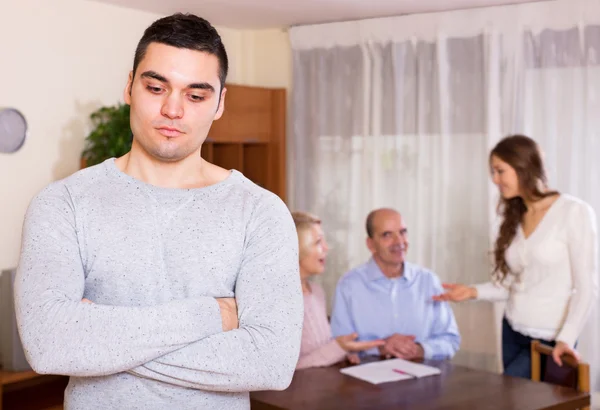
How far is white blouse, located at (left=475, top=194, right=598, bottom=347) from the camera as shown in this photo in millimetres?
3682

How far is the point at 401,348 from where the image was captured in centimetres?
367

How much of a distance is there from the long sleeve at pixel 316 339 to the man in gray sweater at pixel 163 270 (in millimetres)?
1921

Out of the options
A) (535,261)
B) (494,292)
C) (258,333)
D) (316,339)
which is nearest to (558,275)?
(535,261)

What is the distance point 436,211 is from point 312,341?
205cm

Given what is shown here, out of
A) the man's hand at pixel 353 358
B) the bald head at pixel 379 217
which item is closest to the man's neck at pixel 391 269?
the bald head at pixel 379 217

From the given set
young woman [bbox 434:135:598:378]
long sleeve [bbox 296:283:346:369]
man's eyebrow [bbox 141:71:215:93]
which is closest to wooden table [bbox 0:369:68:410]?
long sleeve [bbox 296:283:346:369]

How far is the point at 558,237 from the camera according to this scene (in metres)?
3.74

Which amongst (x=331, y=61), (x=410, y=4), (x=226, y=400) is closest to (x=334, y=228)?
(x=331, y=61)

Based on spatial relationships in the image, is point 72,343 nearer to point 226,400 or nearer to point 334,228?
point 226,400

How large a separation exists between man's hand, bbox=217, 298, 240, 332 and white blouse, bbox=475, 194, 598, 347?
248 centimetres

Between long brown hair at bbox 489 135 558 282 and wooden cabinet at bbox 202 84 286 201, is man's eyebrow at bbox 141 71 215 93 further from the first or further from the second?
wooden cabinet at bbox 202 84 286 201

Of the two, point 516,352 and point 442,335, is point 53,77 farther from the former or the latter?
point 516,352

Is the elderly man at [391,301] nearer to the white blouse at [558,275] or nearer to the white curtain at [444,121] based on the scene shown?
the white blouse at [558,275]

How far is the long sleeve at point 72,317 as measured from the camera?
141 centimetres
